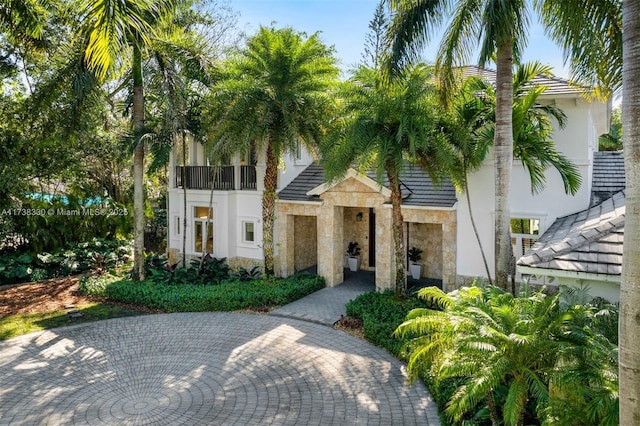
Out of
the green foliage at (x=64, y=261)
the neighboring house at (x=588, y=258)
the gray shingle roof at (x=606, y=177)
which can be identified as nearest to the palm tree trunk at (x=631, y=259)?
the neighboring house at (x=588, y=258)

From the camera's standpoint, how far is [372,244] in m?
21.0

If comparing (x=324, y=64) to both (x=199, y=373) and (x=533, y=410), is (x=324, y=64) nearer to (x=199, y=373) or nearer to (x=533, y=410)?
(x=199, y=373)

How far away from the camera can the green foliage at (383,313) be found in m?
12.2

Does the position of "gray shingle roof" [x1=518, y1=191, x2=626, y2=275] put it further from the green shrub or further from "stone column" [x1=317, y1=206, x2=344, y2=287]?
the green shrub

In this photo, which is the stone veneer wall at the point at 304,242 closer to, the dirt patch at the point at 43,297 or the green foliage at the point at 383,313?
the green foliage at the point at 383,313

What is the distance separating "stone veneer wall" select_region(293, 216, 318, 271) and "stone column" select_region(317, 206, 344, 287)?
2312 mm

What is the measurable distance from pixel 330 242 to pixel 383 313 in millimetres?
5155

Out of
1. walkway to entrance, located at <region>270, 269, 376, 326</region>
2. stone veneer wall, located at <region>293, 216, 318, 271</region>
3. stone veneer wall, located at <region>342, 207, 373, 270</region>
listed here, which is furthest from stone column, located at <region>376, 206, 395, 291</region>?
stone veneer wall, located at <region>293, 216, 318, 271</region>

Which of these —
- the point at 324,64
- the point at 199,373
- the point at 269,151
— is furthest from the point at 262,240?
the point at 199,373

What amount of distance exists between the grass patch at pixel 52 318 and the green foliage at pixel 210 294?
669mm

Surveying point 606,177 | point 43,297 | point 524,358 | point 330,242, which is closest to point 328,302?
point 330,242

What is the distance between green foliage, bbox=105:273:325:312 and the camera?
52.3 ft

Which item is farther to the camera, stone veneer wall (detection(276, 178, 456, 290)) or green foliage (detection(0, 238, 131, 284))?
green foliage (detection(0, 238, 131, 284))

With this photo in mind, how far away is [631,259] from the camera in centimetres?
454
